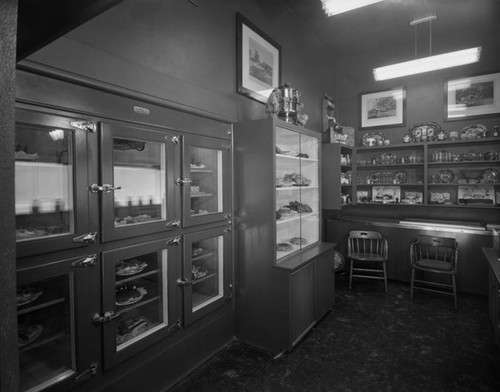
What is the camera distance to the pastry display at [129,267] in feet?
6.48

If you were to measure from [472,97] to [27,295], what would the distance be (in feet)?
18.9

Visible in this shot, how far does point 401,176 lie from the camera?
5043mm

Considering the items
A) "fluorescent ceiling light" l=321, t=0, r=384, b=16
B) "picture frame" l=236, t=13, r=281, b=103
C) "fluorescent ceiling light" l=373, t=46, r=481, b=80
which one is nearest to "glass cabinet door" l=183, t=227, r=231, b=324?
"picture frame" l=236, t=13, r=281, b=103

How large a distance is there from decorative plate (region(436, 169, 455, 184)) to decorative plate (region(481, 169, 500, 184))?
0.39 m

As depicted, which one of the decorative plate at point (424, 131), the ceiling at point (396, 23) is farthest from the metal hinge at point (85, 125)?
the decorative plate at point (424, 131)

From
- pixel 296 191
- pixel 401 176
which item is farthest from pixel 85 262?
pixel 401 176

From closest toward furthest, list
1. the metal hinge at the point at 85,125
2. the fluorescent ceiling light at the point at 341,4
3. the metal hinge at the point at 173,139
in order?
1. the metal hinge at the point at 85,125
2. the metal hinge at the point at 173,139
3. the fluorescent ceiling light at the point at 341,4

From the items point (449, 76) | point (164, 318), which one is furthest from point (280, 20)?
point (164, 318)

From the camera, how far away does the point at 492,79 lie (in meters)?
4.45

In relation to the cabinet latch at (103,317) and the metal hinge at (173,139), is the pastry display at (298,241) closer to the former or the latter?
the metal hinge at (173,139)

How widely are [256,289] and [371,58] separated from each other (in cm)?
458

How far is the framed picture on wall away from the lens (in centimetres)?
512

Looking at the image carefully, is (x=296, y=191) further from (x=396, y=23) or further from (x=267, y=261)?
(x=396, y=23)

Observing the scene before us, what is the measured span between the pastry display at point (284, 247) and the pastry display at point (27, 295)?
6.94ft
